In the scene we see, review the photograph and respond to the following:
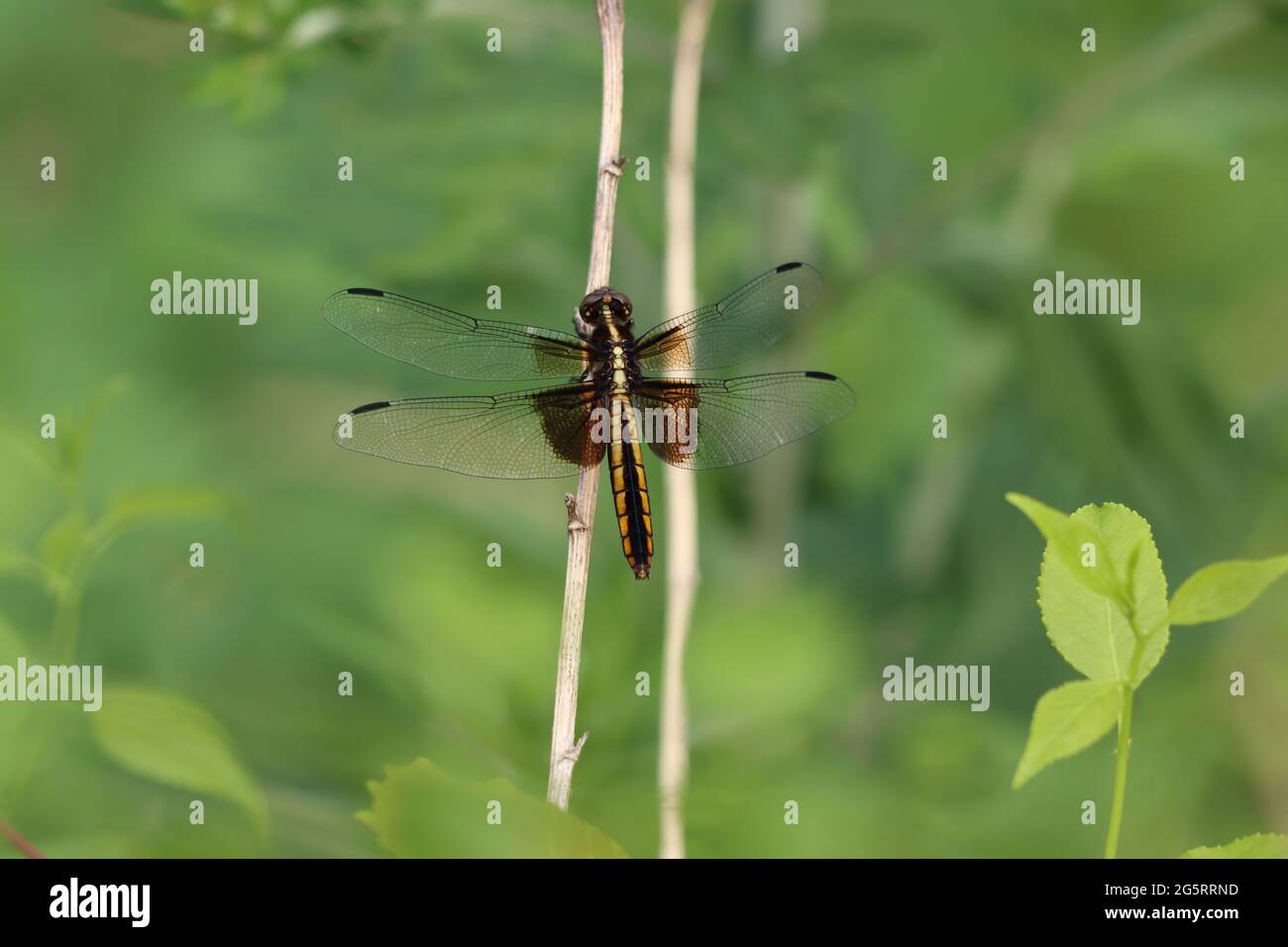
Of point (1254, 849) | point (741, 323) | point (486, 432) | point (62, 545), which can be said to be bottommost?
point (1254, 849)

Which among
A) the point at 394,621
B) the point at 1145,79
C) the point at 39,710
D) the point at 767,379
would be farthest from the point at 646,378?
the point at 1145,79

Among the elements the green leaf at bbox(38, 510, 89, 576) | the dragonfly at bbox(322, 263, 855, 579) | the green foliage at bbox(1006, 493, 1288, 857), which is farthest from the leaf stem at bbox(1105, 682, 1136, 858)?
the dragonfly at bbox(322, 263, 855, 579)

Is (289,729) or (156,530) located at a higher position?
(156,530)

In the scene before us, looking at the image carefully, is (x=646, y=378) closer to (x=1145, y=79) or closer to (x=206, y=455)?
(x=1145, y=79)

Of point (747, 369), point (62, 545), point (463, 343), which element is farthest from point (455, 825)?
point (747, 369)

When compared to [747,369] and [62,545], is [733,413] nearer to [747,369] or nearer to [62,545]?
[747,369]

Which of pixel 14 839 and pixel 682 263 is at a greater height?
pixel 682 263

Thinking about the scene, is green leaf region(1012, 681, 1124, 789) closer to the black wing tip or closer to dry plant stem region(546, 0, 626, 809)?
dry plant stem region(546, 0, 626, 809)
